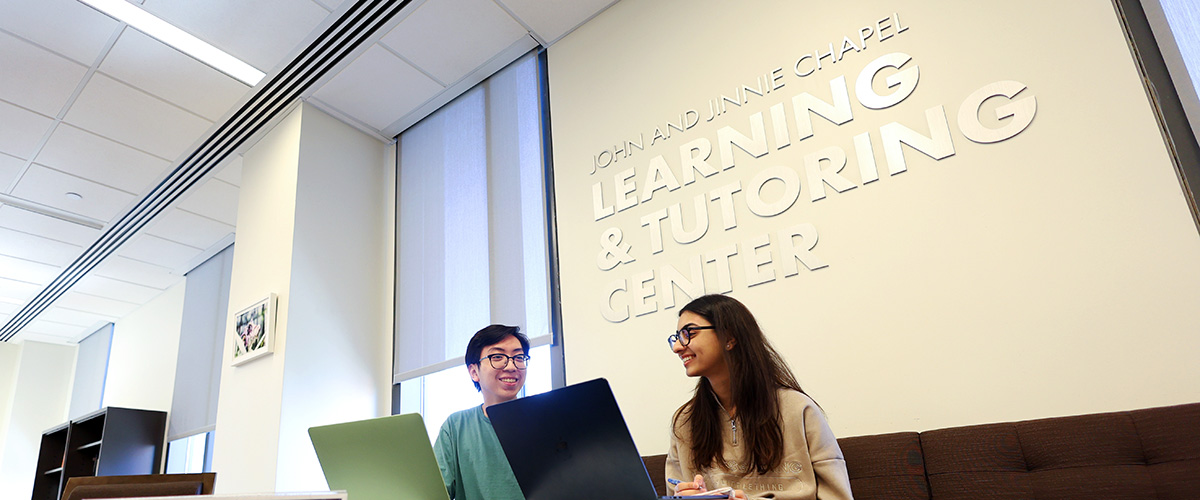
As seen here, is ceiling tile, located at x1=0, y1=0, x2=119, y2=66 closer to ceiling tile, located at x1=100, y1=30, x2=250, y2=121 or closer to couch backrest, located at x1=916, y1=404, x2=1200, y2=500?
ceiling tile, located at x1=100, y1=30, x2=250, y2=121

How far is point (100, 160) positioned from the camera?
4648mm

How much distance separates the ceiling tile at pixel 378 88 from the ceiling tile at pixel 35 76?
1310mm

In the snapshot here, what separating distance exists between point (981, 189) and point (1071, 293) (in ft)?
1.31

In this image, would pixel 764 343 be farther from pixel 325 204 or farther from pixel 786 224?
pixel 325 204

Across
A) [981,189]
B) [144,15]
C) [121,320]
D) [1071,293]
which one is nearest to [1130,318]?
[1071,293]

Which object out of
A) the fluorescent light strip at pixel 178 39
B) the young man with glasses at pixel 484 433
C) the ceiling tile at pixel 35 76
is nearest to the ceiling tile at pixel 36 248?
the ceiling tile at pixel 35 76

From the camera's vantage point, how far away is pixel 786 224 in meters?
2.53

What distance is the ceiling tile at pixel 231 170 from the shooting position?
4750mm

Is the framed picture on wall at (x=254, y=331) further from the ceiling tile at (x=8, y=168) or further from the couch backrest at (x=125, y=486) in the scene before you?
the ceiling tile at (x=8, y=168)

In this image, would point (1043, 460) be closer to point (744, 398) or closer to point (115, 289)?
point (744, 398)

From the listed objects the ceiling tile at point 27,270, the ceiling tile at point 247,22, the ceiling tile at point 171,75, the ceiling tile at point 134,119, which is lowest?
the ceiling tile at point 27,270

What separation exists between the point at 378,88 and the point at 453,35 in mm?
710

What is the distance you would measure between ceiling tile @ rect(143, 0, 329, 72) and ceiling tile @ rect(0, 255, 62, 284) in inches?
165

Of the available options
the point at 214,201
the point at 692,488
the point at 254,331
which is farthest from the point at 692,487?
the point at 214,201
